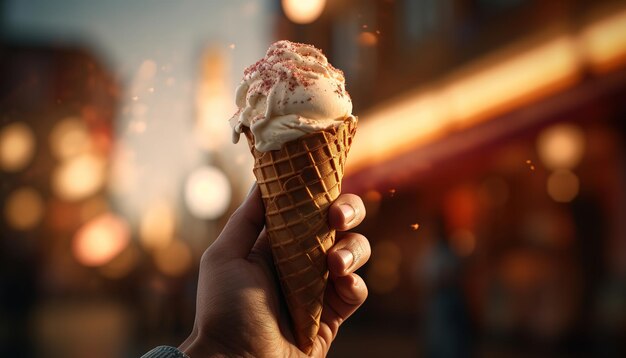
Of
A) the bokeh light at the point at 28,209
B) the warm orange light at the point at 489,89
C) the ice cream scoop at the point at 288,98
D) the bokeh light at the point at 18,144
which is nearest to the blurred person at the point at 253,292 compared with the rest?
the ice cream scoop at the point at 288,98

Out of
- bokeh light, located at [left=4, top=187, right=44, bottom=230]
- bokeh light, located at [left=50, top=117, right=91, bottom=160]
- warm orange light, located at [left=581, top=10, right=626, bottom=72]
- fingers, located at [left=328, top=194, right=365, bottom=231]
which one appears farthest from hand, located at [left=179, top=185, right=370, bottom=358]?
bokeh light, located at [left=50, top=117, right=91, bottom=160]

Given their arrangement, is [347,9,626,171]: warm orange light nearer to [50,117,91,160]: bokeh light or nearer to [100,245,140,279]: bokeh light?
[100,245,140,279]: bokeh light

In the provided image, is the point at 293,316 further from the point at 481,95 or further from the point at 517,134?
the point at 481,95

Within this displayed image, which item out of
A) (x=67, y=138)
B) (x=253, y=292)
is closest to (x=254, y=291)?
(x=253, y=292)

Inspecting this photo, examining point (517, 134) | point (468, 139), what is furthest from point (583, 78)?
point (468, 139)

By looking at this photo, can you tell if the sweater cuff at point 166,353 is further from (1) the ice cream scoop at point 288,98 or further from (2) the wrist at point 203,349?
(1) the ice cream scoop at point 288,98

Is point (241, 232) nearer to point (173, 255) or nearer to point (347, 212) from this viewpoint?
point (347, 212)
